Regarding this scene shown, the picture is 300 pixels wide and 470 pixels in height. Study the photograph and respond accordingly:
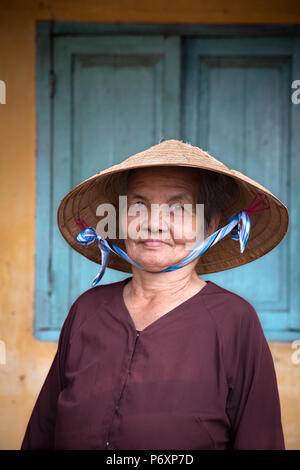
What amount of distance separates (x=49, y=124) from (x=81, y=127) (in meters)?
0.21

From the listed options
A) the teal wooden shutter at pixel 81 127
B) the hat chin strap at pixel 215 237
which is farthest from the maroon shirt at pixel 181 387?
the teal wooden shutter at pixel 81 127

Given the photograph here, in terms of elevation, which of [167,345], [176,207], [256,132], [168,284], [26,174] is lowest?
[167,345]

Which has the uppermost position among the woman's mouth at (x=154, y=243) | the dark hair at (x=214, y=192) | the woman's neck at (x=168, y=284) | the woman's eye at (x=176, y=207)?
the dark hair at (x=214, y=192)

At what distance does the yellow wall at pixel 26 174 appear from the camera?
307 cm

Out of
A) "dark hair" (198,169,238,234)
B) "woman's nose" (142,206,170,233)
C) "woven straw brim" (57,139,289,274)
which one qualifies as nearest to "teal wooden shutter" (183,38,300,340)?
"woven straw brim" (57,139,289,274)

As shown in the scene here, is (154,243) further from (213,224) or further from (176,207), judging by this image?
(213,224)

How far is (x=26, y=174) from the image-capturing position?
3150 mm

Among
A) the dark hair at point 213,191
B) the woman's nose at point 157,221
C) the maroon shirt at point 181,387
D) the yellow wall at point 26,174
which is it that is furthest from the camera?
the yellow wall at point 26,174

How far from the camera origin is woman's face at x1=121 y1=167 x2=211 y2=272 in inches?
58.2

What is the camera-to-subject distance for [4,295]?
3.15 m

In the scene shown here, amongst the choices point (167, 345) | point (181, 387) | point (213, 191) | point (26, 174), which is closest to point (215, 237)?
point (213, 191)

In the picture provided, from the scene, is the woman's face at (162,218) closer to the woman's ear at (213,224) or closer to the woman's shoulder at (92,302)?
the woman's ear at (213,224)

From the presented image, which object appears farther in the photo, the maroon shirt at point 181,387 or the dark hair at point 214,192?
the dark hair at point 214,192

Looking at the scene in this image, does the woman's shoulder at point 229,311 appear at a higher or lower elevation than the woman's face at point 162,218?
lower
